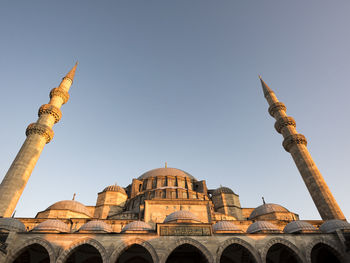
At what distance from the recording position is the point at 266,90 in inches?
1326

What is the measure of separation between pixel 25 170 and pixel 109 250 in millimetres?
11947

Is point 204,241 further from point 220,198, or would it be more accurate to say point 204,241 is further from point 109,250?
point 220,198

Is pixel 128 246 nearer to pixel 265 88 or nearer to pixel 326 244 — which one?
pixel 326 244

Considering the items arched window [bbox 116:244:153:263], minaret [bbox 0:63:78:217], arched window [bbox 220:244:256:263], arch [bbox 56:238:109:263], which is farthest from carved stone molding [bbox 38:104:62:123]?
arched window [bbox 220:244:256:263]

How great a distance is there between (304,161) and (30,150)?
26957 mm

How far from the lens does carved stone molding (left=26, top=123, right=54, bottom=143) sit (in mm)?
23688

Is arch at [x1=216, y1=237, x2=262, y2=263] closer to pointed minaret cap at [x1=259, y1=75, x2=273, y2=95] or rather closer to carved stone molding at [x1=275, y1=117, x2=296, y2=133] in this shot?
carved stone molding at [x1=275, y1=117, x2=296, y2=133]

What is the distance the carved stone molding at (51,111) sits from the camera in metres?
25.9

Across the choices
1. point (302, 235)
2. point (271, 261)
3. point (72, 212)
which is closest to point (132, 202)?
point (72, 212)

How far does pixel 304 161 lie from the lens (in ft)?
80.7

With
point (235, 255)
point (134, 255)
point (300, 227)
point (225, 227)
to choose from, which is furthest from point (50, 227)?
point (300, 227)

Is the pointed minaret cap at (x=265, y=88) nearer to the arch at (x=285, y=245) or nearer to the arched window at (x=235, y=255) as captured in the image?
the arched window at (x=235, y=255)

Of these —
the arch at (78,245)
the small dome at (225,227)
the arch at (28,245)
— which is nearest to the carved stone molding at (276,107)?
the small dome at (225,227)

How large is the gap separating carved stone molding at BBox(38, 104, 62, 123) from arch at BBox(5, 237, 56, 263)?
1569 centimetres
